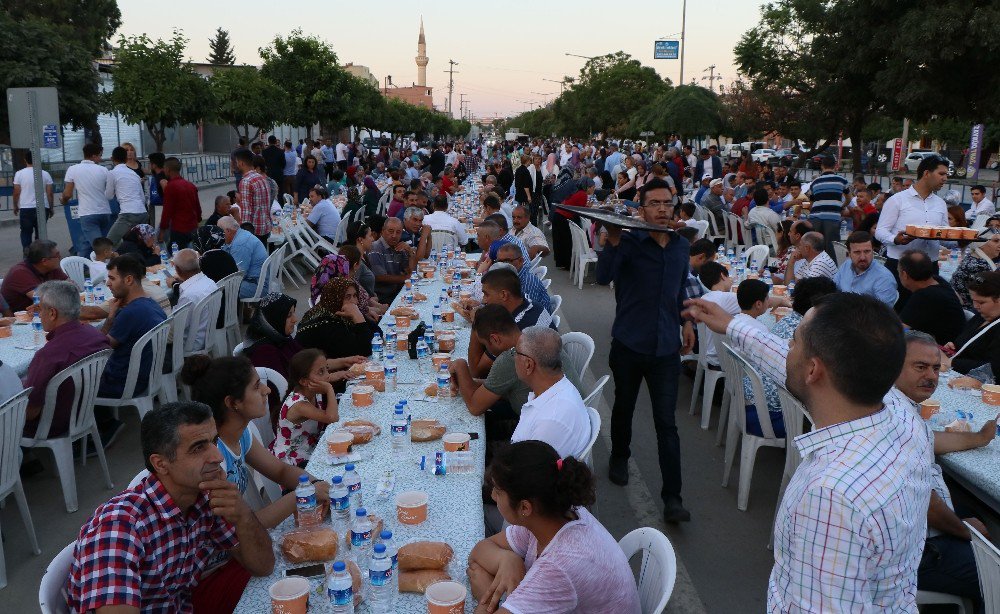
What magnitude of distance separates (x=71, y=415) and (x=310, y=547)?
2.90 metres

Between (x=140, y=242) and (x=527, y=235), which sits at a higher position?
(x=527, y=235)

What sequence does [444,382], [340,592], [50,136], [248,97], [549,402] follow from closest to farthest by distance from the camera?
[340,592] → [549,402] → [444,382] → [50,136] → [248,97]

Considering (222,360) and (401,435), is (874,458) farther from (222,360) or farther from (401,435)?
(222,360)

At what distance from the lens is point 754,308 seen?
5.14 m

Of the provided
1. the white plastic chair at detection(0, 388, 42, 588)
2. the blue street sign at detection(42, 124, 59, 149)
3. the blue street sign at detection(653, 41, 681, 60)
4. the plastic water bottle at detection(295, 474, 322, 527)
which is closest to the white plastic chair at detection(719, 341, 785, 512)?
the plastic water bottle at detection(295, 474, 322, 527)

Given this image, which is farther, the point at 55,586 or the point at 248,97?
the point at 248,97

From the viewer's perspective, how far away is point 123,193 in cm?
1027

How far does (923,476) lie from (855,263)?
5.23 meters

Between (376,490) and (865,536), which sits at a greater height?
(865,536)

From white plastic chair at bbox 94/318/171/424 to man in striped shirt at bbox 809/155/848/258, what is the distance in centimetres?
831

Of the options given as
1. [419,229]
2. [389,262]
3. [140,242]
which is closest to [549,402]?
[389,262]

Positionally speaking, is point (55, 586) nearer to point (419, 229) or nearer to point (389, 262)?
point (389, 262)

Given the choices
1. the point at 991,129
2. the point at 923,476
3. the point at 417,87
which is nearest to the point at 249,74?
the point at 923,476

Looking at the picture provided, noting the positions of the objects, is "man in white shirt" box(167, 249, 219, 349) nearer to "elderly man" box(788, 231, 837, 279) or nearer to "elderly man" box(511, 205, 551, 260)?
"elderly man" box(511, 205, 551, 260)
